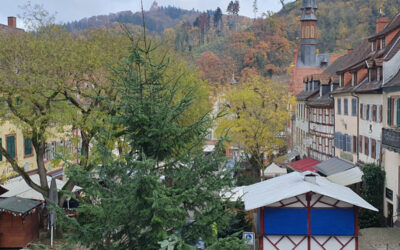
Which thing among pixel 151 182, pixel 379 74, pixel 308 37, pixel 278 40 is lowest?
pixel 151 182

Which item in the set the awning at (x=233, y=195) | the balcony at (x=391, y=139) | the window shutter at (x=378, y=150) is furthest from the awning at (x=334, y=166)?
the awning at (x=233, y=195)

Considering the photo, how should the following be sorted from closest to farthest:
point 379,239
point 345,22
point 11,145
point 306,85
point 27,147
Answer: point 379,239 < point 11,145 < point 27,147 < point 306,85 < point 345,22

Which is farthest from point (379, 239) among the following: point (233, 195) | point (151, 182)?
point (151, 182)

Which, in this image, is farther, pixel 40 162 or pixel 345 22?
pixel 345 22

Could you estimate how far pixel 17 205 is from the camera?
20.0m

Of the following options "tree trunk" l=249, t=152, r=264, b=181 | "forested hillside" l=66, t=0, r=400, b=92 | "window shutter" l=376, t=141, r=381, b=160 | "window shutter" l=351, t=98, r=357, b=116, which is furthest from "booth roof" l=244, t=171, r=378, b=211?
"forested hillside" l=66, t=0, r=400, b=92

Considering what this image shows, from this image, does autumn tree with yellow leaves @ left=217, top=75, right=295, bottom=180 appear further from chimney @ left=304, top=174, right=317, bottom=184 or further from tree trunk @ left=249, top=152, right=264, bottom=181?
chimney @ left=304, top=174, right=317, bottom=184

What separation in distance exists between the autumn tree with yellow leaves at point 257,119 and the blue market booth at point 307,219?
19042 mm

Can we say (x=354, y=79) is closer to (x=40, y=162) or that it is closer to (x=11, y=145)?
(x=40, y=162)

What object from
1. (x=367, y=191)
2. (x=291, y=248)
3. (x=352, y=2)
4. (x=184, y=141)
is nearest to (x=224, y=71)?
(x=352, y=2)

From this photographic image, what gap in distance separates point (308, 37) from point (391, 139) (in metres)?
48.4

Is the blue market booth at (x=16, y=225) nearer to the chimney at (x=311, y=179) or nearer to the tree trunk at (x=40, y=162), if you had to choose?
the tree trunk at (x=40, y=162)

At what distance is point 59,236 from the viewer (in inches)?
877

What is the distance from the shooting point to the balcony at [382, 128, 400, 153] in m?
21.1
